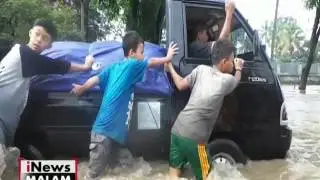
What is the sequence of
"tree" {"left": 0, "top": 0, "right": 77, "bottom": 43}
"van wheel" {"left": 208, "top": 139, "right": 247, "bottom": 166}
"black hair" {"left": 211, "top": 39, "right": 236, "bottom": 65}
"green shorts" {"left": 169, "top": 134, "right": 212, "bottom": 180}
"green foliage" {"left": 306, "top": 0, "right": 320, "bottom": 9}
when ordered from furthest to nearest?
"green foliage" {"left": 306, "top": 0, "right": 320, "bottom": 9} → "tree" {"left": 0, "top": 0, "right": 77, "bottom": 43} → "van wheel" {"left": 208, "top": 139, "right": 247, "bottom": 166} → "black hair" {"left": 211, "top": 39, "right": 236, "bottom": 65} → "green shorts" {"left": 169, "top": 134, "right": 212, "bottom": 180}

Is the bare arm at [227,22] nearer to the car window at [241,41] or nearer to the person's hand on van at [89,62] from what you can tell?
the car window at [241,41]

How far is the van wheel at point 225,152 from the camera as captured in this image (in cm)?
576

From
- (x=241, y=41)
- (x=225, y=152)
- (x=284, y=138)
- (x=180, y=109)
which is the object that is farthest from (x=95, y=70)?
(x=284, y=138)

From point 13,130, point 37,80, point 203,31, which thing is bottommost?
point 13,130

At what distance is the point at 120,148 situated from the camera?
5465 mm

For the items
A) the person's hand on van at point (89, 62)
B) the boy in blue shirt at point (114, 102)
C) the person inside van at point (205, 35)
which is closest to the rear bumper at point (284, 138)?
the person inside van at point (205, 35)

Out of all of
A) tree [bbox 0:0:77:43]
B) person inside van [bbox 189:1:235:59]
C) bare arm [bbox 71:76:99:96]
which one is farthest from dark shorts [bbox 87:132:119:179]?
tree [bbox 0:0:77:43]

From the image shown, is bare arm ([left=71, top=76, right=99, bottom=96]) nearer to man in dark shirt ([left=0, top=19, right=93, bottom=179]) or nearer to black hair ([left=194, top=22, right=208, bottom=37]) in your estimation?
man in dark shirt ([left=0, top=19, right=93, bottom=179])

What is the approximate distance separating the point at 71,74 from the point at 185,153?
1.67 m

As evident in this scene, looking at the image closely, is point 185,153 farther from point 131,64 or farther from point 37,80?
point 37,80

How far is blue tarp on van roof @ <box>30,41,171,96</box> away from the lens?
218 inches

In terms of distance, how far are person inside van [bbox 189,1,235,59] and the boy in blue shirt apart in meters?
0.98

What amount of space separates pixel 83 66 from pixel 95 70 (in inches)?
8.5

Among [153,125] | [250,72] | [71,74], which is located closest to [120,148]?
[153,125]
